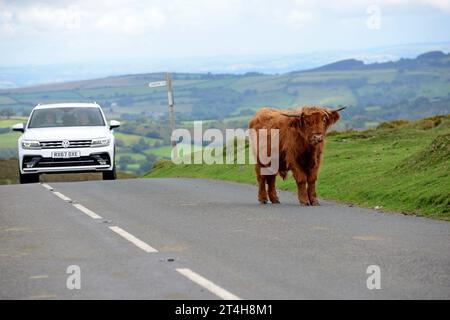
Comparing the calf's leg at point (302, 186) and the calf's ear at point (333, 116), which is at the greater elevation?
the calf's ear at point (333, 116)

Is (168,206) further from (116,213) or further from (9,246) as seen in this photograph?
(9,246)

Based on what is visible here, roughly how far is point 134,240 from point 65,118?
1549 cm

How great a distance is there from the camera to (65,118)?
2845cm

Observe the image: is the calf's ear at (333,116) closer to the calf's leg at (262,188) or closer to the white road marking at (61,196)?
the calf's leg at (262,188)

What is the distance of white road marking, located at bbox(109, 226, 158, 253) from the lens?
12.5m

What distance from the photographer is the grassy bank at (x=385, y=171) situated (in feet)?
61.1

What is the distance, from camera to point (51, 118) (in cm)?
2836

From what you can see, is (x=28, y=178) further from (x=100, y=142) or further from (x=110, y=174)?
(x=100, y=142)

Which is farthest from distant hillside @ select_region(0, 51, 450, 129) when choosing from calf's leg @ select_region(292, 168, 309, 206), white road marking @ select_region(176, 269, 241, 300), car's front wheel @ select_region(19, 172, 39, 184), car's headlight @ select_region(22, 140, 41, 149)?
white road marking @ select_region(176, 269, 241, 300)

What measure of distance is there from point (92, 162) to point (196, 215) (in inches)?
430

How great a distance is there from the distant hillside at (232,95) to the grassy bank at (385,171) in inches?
3369

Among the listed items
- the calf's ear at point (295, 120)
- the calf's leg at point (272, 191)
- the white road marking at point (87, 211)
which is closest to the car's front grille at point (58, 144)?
the white road marking at point (87, 211)

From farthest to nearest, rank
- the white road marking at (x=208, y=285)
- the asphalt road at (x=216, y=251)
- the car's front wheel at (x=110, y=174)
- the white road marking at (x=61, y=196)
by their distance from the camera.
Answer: the car's front wheel at (x=110, y=174), the white road marking at (x=61, y=196), the asphalt road at (x=216, y=251), the white road marking at (x=208, y=285)
